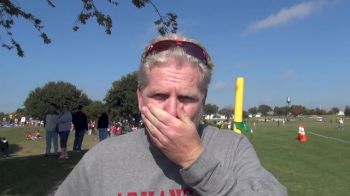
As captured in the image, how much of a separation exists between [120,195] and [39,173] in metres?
11.3

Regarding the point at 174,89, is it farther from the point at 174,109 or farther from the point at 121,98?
the point at 121,98

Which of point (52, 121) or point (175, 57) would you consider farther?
point (52, 121)

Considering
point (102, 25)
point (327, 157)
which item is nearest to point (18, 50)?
point (102, 25)

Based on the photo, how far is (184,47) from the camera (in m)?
2.11

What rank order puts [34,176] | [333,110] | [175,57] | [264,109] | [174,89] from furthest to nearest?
1. [333,110]
2. [264,109]
3. [34,176]
4. [175,57]
5. [174,89]

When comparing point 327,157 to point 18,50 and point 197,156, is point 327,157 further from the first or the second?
point 197,156

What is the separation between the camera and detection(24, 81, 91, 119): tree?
100 meters

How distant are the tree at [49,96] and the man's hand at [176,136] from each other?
99.0 metres

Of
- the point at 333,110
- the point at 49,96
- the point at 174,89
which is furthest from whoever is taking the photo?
the point at 333,110

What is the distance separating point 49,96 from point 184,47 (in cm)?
10202

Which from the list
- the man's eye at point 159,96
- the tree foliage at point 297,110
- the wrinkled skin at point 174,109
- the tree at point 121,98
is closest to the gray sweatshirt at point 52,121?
the wrinkled skin at point 174,109

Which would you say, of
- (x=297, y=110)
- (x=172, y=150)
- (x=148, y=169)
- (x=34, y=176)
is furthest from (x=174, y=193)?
(x=297, y=110)

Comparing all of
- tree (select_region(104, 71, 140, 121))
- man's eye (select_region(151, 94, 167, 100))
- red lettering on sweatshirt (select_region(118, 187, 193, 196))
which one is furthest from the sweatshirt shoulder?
tree (select_region(104, 71, 140, 121))

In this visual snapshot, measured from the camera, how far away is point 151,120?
178cm
